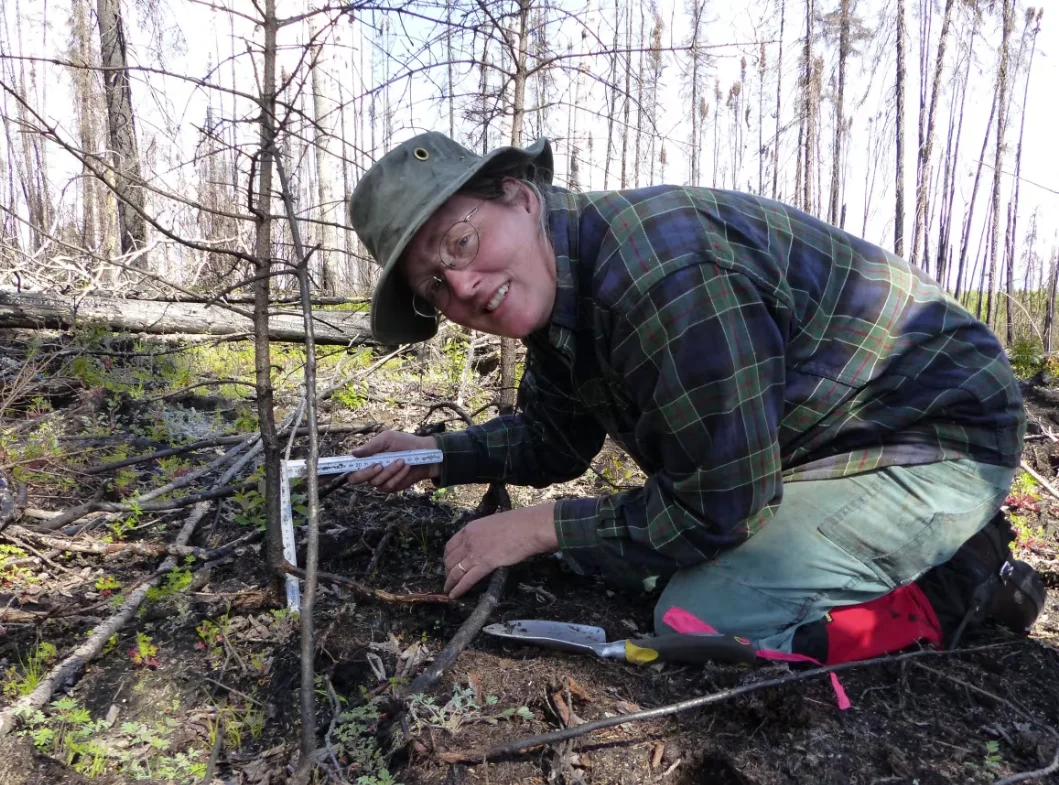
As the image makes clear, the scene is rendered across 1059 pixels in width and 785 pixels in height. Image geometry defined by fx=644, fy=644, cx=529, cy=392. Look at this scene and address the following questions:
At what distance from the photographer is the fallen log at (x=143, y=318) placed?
4992mm

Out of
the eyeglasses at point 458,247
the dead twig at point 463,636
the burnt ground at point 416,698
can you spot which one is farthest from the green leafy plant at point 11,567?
the eyeglasses at point 458,247

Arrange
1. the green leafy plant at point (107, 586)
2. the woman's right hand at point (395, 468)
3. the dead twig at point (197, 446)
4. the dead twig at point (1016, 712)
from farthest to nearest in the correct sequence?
the dead twig at point (197, 446) → the woman's right hand at point (395, 468) → the green leafy plant at point (107, 586) → the dead twig at point (1016, 712)

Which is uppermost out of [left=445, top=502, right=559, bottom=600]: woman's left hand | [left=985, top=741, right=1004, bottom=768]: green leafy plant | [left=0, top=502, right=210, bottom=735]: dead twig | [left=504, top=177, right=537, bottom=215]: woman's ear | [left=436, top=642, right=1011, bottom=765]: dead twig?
[left=504, top=177, right=537, bottom=215]: woman's ear

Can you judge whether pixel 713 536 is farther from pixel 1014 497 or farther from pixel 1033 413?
pixel 1033 413

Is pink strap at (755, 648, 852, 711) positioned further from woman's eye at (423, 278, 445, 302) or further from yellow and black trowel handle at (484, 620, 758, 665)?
woman's eye at (423, 278, 445, 302)

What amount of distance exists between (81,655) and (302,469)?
84 cm

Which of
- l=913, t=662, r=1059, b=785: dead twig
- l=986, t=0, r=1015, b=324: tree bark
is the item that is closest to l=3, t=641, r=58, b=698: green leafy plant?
l=913, t=662, r=1059, b=785: dead twig

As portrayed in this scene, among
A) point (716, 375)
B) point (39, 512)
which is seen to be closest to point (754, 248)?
point (716, 375)

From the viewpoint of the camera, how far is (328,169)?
10312 mm

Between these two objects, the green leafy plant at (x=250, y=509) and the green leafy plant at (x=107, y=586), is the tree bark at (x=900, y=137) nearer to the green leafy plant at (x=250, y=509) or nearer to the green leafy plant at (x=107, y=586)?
the green leafy plant at (x=250, y=509)

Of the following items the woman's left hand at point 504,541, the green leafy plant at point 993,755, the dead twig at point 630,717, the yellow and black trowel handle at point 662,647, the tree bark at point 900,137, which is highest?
the tree bark at point 900,137

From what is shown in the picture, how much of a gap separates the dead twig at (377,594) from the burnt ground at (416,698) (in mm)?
77

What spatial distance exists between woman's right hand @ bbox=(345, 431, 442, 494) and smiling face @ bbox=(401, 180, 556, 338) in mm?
786

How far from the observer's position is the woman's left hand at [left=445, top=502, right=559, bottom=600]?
2.01 metres
